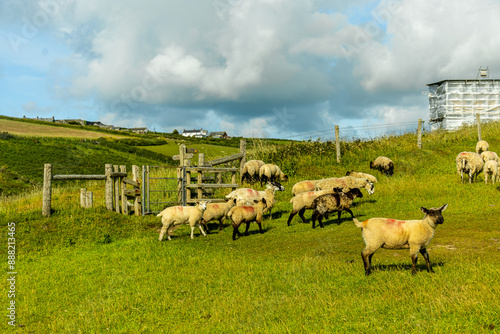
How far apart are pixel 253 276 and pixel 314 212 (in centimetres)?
650

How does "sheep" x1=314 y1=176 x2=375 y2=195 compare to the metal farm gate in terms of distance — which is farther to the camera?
the metal farm gate

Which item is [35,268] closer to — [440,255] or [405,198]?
[440,255]

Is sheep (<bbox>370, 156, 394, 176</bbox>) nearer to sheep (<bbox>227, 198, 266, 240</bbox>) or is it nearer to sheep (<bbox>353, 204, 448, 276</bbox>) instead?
sheep (<bbox>227, 198, 266, 240</bbox>)

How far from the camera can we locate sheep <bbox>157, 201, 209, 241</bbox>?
47.5 ft

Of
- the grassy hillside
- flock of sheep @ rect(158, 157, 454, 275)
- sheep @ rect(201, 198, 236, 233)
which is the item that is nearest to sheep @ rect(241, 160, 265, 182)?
flock of sheep @ rect(158, 157, 454, 275)

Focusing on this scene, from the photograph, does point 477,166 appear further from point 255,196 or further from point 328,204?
point 255,196

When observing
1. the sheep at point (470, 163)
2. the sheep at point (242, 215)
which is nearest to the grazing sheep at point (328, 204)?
the sheep at point (242, 215)

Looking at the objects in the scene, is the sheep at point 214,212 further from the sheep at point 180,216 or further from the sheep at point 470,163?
the sheep at point 470,163

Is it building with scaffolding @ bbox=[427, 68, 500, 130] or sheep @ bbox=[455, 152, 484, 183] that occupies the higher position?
building with scaffolding @ bbox=[427, 68, 500, 130]

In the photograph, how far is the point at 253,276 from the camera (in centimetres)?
906

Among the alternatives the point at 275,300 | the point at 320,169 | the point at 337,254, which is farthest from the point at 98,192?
the point at 275,300

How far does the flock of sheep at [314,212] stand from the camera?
8211 millimetres

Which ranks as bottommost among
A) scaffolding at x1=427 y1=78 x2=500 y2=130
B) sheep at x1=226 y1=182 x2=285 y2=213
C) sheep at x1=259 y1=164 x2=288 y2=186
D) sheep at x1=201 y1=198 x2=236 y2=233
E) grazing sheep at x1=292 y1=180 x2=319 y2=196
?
sheep at x1=201 y1=198 x2=236 y2=233

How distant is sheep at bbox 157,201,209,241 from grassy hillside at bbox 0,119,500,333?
674mm
